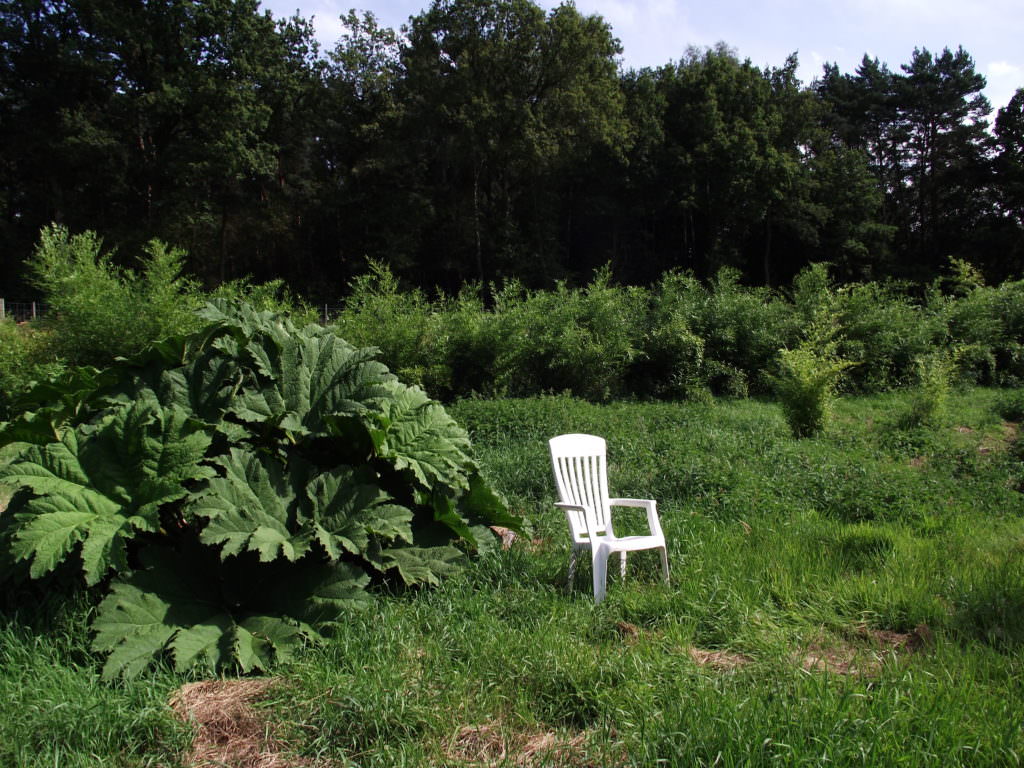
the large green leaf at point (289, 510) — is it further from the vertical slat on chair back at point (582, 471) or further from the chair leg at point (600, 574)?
the vertical slat on chair back at point (582, 471)

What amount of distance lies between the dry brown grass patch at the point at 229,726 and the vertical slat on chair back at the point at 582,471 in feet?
7.03

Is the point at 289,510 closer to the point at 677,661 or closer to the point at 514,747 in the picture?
the point at 514,747

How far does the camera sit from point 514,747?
94.8 inches

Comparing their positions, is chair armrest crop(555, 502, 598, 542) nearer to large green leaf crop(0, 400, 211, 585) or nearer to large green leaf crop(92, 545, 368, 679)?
large green leaf crop(92, 545, 368, 679)

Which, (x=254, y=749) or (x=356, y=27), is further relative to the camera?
(x=356, y=27)

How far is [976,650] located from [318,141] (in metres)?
33.5

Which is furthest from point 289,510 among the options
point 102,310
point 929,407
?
point 929,407

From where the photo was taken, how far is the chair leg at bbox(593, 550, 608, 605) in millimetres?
3612

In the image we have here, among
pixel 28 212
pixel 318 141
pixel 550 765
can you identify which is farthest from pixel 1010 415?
pixel 28 212

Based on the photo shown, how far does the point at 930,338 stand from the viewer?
42.2 ft

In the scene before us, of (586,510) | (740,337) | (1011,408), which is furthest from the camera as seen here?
(740,337)

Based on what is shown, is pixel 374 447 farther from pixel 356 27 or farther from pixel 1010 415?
pixel 356 27

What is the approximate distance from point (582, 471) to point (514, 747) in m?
→ 2.22

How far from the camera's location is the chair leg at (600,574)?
3.61 metres
